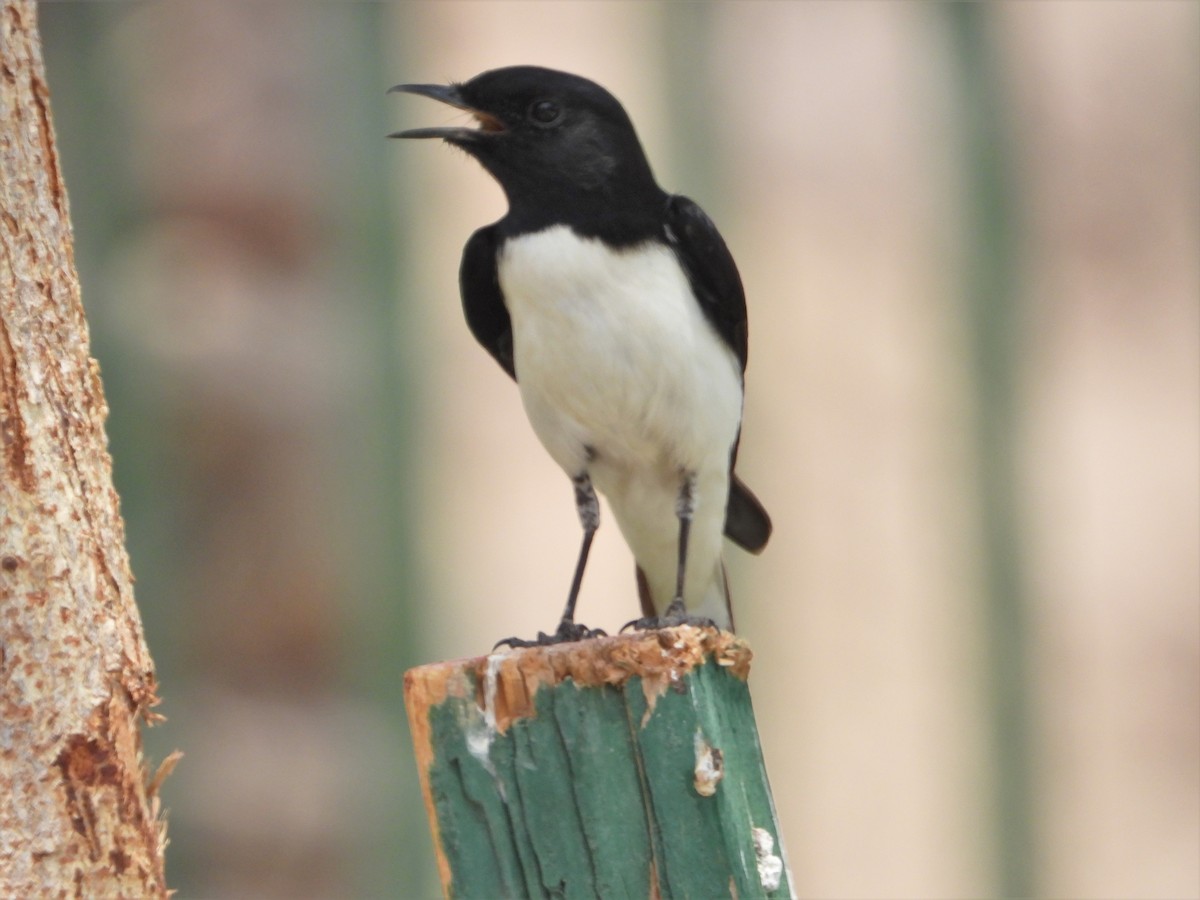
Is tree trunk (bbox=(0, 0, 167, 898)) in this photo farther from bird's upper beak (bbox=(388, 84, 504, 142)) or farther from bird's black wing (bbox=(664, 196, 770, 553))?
bird's black wing (bbox=(664, 196, 770, 553))

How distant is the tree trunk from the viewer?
240 centimetres

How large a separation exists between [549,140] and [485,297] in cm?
48

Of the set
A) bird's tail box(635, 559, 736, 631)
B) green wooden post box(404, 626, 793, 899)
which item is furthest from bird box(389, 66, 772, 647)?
green wooden post box(404, 626, 793, 899)

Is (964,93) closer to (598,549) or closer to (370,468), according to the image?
(598,549)

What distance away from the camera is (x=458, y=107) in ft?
13.0

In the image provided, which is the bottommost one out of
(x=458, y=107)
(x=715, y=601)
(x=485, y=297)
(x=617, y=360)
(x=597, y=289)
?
(x=715, y=601)

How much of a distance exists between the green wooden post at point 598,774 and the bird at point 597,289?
1.03 meters

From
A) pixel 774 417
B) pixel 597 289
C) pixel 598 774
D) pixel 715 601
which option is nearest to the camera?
pixel 598 774

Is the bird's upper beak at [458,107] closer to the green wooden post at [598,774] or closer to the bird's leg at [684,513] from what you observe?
the bird's leg at [684,513]

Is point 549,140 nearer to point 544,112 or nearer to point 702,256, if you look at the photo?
point 544,112

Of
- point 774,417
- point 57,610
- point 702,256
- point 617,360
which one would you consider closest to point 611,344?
point 617,360

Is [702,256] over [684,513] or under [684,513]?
over

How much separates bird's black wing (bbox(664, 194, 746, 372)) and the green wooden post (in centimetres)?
156

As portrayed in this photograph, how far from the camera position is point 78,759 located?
243 cm
